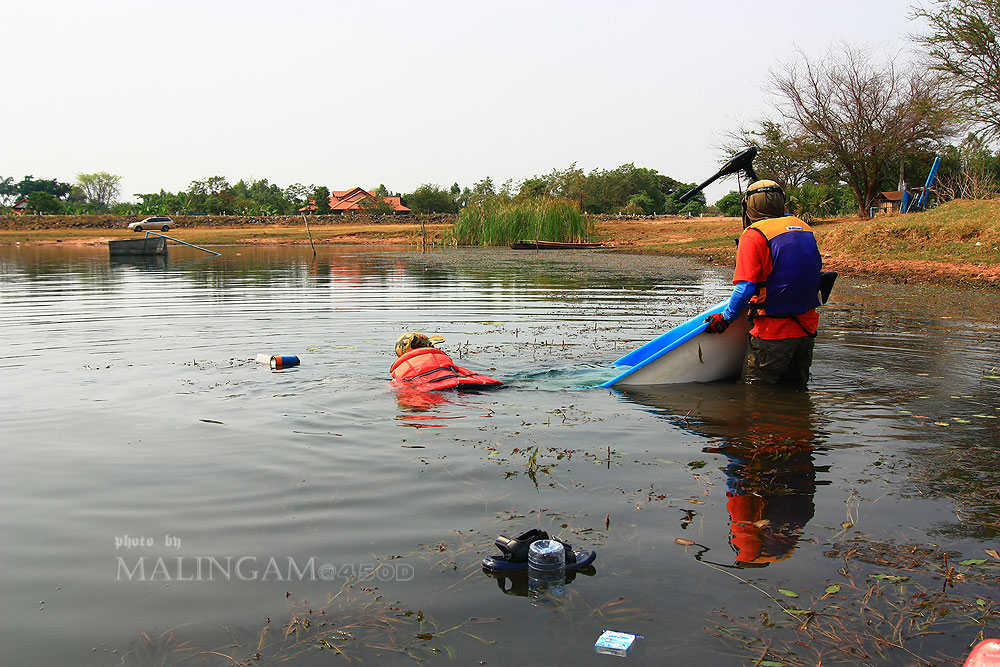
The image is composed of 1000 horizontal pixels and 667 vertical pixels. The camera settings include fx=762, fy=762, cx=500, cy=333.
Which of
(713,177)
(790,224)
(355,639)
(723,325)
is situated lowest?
(355,639)

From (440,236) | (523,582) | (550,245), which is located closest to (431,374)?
(523,582)

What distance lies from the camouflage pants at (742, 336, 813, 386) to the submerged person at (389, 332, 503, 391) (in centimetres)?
255

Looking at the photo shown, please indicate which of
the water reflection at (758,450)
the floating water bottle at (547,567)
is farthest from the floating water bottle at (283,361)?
the floating water bottle at (547,567)

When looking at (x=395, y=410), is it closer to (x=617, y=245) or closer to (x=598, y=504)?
(x=598, y=504)

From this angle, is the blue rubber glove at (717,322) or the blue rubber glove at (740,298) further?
the blue rubber glove at (717,322)

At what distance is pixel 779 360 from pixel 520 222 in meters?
35.7

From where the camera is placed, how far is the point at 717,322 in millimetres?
7273

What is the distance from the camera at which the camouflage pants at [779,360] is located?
7.14 metres

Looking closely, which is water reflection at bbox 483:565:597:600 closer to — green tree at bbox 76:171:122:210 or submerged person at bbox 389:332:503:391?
submerged person at bbox 389:332:503:391

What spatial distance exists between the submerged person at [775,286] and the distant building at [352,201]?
257 feet

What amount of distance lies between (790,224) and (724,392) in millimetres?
1802

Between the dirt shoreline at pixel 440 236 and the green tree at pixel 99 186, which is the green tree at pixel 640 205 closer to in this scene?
the dirt shoreline at pixel 440 236

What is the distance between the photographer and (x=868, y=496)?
4.77 m

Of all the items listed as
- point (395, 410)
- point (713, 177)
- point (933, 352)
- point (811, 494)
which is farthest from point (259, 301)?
point (811, 494)
